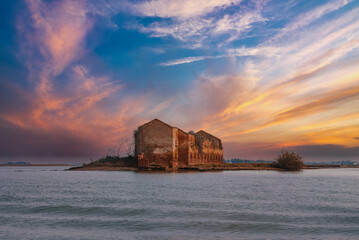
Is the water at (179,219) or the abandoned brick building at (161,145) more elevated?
the abandoned brick building at (161,145)

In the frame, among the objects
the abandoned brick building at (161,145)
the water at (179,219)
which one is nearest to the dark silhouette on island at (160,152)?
the abandoned brick building at (161,145)

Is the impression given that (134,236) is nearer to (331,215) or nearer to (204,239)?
(204,239)

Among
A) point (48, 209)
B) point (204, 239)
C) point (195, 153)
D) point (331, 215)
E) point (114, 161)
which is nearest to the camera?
point (204, 239)

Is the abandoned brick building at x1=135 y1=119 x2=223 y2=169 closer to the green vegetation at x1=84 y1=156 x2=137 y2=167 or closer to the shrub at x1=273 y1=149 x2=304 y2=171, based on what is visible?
the green vegetation at x1=84 y1=156 x2=137 y2=167

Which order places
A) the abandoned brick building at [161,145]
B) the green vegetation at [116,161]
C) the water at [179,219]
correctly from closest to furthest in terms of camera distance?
the water at [179,219], the abandoned brick building at [161,145], the green vegetation at [116,161]

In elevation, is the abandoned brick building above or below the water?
above

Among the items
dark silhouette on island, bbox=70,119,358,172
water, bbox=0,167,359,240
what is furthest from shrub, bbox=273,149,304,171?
water, bbox=0,167,359,240

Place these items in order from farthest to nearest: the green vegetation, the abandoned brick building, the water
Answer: the green vegetation, the abandoned brick building, the water

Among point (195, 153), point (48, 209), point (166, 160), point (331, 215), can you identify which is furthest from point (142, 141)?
point (331, 215)

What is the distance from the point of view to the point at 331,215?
14.7 m

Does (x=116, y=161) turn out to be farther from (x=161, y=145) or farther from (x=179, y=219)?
(x=179, y=219)

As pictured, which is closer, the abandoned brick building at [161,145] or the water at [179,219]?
the water at [179,219]

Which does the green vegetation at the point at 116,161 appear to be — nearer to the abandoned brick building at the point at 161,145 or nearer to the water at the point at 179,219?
the abandoned brick building at the point at 161,145

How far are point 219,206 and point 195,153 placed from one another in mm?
57706
